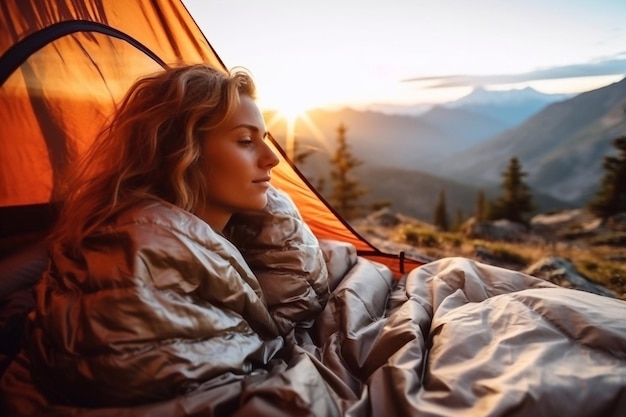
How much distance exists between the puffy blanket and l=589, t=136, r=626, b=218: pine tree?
20.6ft

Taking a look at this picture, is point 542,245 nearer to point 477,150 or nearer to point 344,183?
point 344,183

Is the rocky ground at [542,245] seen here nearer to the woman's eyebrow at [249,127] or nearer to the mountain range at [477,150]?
the woman's eyebrow at [249,127]

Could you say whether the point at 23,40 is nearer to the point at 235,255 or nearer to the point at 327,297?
the point at 235,255

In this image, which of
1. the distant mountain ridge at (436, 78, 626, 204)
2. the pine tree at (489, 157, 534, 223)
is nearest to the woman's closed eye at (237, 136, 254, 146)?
the pine tree at (489, 157, 534, 223)

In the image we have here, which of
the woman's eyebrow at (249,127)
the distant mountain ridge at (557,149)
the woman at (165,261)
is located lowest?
the distant mountain ridge at (557,149)

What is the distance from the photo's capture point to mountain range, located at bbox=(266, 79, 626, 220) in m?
24.2

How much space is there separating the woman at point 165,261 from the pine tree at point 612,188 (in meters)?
6.52

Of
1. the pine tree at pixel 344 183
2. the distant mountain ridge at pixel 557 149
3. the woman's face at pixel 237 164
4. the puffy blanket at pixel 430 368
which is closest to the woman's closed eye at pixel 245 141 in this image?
the woman's face at pixel 237 164

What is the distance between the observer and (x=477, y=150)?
3859 cm

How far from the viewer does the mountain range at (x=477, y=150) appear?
2420 cm

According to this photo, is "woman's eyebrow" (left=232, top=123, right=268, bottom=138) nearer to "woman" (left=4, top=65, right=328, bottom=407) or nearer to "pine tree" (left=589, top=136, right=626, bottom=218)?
"woman" (left=4, top=65, right=328, bottom=407)

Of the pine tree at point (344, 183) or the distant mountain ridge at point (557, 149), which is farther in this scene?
the distant mountain ridge at point (557, 149)

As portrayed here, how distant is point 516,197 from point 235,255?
26.9 feet

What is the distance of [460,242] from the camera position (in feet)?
15.6
